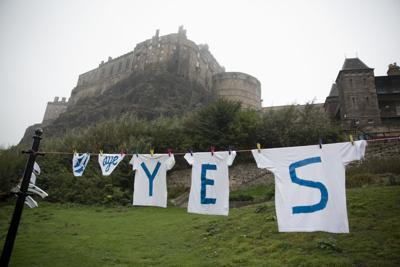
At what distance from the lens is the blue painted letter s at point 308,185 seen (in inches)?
195

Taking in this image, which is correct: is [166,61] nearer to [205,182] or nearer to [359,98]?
[359,98]

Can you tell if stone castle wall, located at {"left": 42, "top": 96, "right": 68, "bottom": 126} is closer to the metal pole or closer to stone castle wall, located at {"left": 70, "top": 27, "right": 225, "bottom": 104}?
stone castle wall, located at {"left": 70, "top": 27, "right": 225, "bottom": 104}

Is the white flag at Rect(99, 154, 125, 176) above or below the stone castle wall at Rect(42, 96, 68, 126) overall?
below

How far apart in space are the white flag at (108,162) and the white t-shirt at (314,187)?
5388mm

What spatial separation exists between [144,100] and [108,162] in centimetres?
4001

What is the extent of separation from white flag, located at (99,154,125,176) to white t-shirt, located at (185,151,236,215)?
3.28 metres

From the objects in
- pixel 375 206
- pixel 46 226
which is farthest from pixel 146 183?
pixel 375 206

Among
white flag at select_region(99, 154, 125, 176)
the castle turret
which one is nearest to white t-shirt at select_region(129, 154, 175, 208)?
white flag at select_region(99, 154, 125, 176)

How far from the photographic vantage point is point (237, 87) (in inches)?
2240

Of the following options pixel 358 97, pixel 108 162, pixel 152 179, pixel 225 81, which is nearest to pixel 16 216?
pixel 152 179

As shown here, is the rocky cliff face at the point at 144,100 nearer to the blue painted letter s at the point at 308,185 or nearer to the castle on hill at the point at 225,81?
the castle on hill at the point at 225,81

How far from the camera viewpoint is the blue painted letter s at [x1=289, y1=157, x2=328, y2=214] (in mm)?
4949

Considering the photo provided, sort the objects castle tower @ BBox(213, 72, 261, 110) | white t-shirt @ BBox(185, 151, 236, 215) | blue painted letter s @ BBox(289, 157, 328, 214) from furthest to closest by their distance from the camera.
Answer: castle tower @ BBox(213, 72, 261, 110) < white t-shirt @ BBox(185, 151, 236, 215) < blue painted letter s @ BBox(289, 157, 328, 214)

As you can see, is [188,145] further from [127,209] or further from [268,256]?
[268,256]
